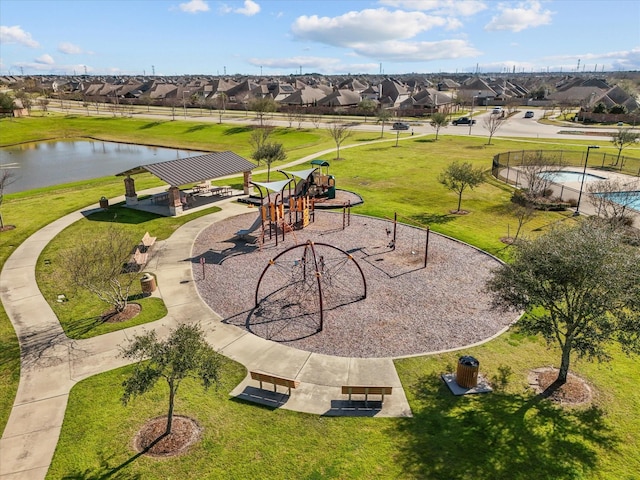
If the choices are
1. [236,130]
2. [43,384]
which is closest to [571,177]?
[43,384]

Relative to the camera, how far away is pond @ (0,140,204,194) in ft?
156

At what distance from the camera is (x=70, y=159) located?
191 ft

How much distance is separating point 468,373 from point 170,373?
936 cm

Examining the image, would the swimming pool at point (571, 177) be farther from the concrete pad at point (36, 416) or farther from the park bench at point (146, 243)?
the concrete pad at point (36, 416)

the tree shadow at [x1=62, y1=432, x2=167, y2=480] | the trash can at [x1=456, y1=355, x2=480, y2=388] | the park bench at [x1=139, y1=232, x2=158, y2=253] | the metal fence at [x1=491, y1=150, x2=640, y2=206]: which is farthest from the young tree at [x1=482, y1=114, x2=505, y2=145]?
the tree shadow at [x1=62, y1=432, x2=167, y2=480]

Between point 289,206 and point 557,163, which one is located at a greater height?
point 557,163

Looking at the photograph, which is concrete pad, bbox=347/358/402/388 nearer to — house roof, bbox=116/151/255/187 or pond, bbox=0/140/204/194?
house roof, bbox=116/151/255/187

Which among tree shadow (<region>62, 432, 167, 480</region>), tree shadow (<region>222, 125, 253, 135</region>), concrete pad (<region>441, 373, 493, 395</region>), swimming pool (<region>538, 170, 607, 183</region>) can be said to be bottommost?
tree shadow (<region>62, 432, 167, 480</region>)

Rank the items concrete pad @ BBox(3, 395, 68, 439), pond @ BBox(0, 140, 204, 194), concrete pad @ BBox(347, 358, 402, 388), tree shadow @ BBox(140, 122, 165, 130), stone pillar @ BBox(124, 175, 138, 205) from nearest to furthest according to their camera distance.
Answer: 1. concrete pad @ BBox(3, 395, 68, 439)
2. concrete pad @ BBox(347, 358, 402, 388)
3. stone pillar @ BBox(124, 175, 138, 205)
4. pond @ BBox(0, 140, 204, 194)
5. tree shadow @ BBox(140, 122, 165, 130)

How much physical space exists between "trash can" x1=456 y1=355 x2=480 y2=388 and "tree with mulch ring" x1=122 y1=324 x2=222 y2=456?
796 cm

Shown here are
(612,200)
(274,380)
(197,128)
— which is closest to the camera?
(274,380)

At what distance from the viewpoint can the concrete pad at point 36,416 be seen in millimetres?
12203

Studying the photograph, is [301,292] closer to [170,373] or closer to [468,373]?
[468,373]

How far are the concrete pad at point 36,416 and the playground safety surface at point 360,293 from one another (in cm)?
666
